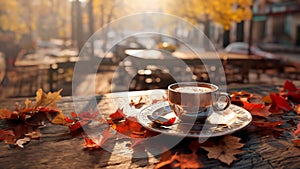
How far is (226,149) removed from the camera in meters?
1.12

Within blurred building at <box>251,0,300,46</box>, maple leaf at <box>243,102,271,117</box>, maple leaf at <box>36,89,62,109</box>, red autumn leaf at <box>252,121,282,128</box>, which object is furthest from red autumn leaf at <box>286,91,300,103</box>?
blurred building at <box>251,0,300,46</box>

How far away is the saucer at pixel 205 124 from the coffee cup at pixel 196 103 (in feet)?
0.11

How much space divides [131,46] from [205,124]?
377 inches

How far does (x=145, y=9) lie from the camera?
616 inches

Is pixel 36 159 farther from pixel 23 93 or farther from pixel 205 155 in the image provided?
pixel 23 93

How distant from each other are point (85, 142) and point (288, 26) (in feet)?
102

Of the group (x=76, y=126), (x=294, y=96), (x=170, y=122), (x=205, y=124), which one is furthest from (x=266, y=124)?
(x=76, y=126)

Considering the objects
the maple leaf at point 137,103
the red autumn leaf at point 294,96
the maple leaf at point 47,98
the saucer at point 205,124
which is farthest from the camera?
the red autumn leaf at point 294,96

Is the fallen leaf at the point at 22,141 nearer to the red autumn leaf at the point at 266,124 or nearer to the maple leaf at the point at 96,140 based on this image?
the maple leaf at the point at 96,140

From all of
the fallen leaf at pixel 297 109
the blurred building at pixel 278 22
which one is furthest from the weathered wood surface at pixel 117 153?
the blurred building at pixel 278 22

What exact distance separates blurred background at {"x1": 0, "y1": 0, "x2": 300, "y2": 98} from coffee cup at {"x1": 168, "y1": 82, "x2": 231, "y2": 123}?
2.64 m

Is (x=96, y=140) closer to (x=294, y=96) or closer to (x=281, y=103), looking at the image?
(x=281, y=103)

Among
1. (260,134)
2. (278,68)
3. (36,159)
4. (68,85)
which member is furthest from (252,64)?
(36,159)

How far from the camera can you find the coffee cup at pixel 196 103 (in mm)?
1257
